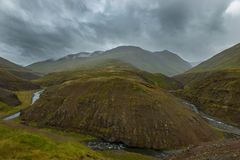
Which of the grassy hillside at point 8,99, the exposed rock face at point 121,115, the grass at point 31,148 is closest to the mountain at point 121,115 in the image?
the exposed rock face at point 121,115

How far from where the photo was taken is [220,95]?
162m

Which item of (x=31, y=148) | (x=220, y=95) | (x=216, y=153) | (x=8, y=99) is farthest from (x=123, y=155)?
(x=220, y=95)

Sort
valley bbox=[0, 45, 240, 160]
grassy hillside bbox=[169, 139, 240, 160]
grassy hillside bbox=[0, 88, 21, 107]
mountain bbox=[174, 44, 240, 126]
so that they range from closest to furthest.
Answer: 1. grassy hillside bbox=[169, 139, 240, 160]
2. valley bbox=[0, 45, 240, 160]
3. grassy hillside bbox=[0, 88, 21, 107]
4. mountain bbox=[174, 44, 240, 126]

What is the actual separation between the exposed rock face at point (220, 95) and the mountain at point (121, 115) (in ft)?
151

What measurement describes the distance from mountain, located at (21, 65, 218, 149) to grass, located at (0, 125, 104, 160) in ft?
129

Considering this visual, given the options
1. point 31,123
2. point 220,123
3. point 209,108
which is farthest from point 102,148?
point 209,108

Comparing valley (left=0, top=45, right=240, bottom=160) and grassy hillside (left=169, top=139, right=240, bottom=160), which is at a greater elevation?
valley (left=0, top=45, right=240, bottom=160)

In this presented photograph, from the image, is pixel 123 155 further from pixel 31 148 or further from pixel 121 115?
pixel 31 148

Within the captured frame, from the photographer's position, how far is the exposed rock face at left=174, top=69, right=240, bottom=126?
14575 cm

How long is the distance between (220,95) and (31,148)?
134102 millimetres

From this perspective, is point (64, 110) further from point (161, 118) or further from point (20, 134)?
point (20, 134)

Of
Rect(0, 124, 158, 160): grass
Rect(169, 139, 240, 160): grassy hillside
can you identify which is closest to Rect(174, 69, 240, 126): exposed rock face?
Rect(169, 139, 240, 160): grassy hillside

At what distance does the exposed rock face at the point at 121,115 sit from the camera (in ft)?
290

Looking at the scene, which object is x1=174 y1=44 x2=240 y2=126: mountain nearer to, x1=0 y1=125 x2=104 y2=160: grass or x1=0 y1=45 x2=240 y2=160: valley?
x1=0 y1=45 x2=240 y2=160: valley
